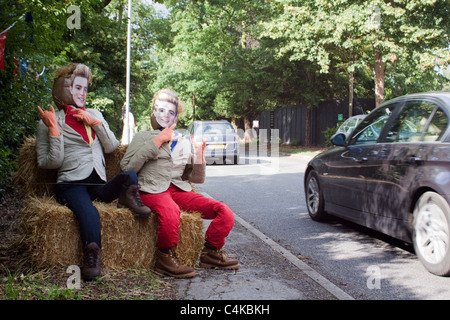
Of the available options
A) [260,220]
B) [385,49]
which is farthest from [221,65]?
[260,220]

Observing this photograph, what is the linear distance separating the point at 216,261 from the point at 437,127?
2484mm

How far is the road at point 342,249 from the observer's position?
4266 mm

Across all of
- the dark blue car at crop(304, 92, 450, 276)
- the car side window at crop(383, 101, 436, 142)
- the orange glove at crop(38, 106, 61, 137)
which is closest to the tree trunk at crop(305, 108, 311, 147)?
the dark blue car at crop(304, 92, 450, 276)

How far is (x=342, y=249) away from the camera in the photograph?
5.71m

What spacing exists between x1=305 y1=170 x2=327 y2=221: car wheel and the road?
0.13 meters

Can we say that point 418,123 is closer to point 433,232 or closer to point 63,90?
point 433,232

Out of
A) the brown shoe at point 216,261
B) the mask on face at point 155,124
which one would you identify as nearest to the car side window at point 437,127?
the brown shoe at point 216,261

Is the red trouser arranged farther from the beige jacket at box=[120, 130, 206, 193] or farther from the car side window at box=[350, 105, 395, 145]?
the car side window at box=[350, 105, 395, 145]

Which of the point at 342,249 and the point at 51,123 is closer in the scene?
the point at 51,123

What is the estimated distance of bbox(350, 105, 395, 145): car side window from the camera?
587 centimetres

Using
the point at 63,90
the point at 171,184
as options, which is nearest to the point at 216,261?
the point at 171,184

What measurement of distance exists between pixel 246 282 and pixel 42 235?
171 centimetres

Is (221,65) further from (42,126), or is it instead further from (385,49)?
(42,126)

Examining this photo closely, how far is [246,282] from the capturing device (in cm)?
423
